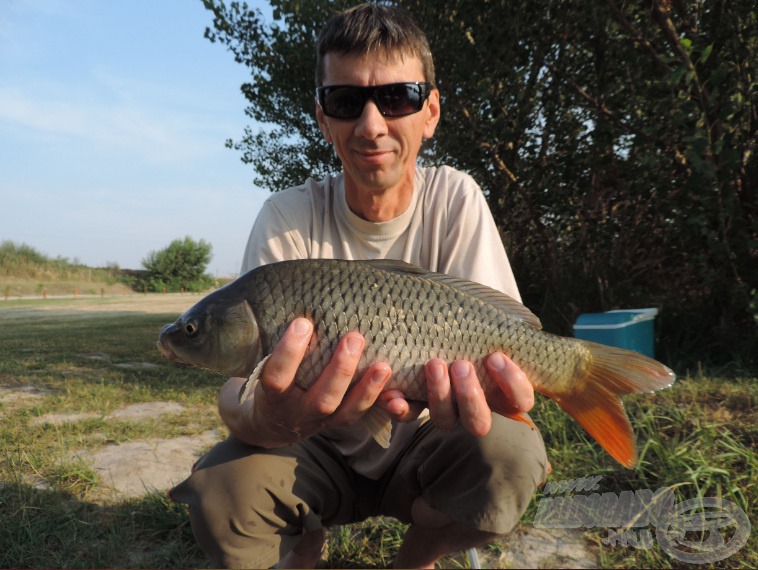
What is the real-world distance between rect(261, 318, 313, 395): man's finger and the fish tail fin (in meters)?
0.77

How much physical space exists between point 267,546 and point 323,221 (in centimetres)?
109

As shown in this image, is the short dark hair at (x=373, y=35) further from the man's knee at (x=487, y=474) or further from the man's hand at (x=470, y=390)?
the man's knee at (x=487, y=474)

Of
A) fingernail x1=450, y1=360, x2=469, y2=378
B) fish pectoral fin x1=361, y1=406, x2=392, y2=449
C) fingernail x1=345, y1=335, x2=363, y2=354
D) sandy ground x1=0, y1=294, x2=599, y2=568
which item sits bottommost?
sandy ground x1=0, y1=294, x2=599, y2=568

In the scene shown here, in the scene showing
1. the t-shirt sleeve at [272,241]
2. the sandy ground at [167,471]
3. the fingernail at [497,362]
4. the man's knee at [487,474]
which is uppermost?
the t-shirt sleeve at [272,241]

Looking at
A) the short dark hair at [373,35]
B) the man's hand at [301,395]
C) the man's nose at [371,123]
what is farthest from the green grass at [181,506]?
the short dark hair at [373,35]

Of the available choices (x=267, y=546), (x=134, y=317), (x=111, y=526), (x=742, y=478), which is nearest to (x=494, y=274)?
(x=267, y=546)

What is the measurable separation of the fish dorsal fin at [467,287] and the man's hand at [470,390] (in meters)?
0.14

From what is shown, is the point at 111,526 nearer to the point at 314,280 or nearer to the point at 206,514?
the point at 206,514

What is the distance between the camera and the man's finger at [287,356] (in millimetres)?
1407

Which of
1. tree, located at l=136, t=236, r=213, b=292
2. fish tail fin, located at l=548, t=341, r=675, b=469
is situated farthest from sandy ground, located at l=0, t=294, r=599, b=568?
tree, located at l=136, t=236, r=213, b=292

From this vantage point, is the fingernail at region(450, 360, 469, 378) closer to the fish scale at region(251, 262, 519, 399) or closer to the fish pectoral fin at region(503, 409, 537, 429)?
the fish scale at region(251, 262, 519, 399)

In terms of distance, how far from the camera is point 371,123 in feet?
6.07

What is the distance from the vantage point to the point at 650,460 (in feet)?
7.66

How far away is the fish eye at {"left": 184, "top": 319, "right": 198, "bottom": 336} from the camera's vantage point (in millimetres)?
1553
